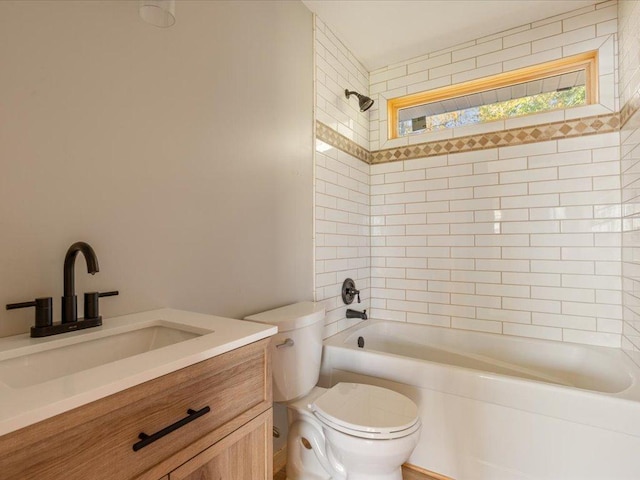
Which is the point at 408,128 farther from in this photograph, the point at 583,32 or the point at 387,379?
the point at 387,379

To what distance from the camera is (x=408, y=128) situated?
2.77 metres

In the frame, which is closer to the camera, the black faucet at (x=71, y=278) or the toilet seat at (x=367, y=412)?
the black faucet at (x=71, y=278)

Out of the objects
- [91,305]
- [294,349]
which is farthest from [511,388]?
[91,305]

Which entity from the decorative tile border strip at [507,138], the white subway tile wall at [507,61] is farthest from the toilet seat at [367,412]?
the white subway tile wall at [507,61]

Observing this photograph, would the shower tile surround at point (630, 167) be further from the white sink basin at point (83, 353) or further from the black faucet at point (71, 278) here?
the black faucet at point (71, 278)

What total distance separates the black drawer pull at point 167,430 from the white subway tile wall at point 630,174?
84.9 inches

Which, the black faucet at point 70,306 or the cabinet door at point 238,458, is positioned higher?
the black faucet at point 70,306

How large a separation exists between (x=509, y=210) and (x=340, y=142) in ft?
4.23

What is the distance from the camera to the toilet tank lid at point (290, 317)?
150cm

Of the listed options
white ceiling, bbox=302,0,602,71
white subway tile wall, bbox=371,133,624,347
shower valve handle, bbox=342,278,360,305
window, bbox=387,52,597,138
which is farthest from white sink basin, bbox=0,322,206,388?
window, bbox=387,52,597,138

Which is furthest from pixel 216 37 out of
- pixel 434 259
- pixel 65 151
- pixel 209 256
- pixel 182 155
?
pixel 434 259

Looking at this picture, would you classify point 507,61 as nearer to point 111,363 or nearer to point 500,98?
point 500,98

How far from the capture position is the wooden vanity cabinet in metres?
0.54

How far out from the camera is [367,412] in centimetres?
138
